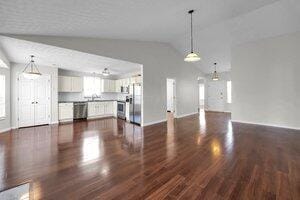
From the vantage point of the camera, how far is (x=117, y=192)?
1989 millimetres

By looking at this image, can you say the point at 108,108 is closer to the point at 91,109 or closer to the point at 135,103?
the point at 91,109

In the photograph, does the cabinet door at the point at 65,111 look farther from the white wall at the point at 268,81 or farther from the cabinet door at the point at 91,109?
the white wall at the point at 268,81

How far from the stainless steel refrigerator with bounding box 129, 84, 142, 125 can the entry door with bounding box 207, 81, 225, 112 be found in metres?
6.58

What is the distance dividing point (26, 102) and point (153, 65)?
17.9ft

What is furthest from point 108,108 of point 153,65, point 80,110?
point 153,65

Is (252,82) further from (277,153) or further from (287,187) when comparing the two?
(287,187)

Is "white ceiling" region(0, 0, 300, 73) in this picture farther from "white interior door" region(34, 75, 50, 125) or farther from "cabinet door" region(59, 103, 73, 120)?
"cabinet door" region(59, 103, 73, 120)

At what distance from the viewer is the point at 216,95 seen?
34.4ft

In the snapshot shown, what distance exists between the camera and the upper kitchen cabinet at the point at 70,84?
7215 mm

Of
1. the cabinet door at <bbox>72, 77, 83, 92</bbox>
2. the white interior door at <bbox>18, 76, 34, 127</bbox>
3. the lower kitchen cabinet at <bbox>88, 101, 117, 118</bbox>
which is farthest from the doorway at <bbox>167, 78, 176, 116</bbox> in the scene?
the white interior door at <bbox>18, 76, 34, 127</bbox>

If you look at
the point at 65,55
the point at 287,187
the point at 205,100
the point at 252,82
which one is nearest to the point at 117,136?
the point at 65,55

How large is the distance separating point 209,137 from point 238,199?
106 inches

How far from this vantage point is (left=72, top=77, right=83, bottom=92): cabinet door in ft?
24.8

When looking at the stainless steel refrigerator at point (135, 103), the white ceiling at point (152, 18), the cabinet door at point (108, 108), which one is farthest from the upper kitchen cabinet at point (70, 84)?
the white ceiling at point (152, 18)
